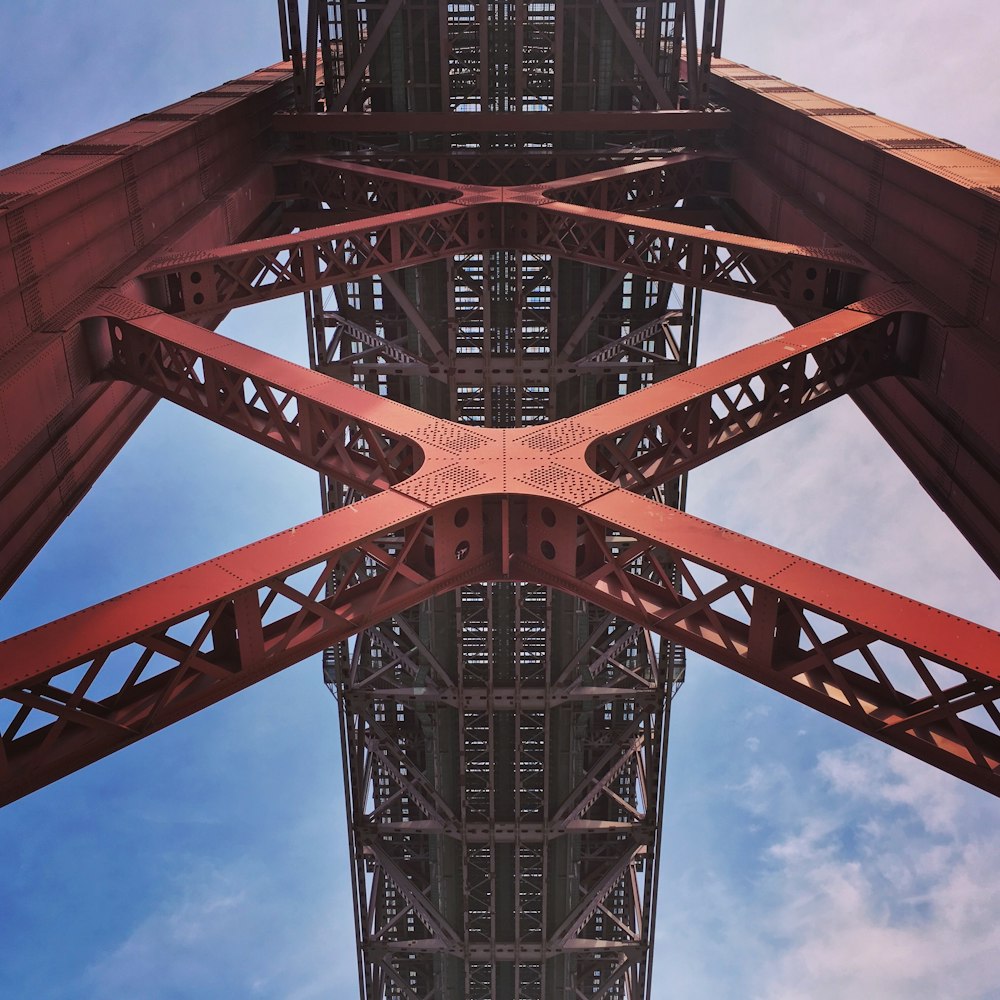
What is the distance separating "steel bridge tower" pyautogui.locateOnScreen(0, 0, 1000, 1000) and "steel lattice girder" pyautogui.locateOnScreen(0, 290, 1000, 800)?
0.09 feet

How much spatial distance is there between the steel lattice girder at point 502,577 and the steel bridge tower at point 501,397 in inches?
1.1

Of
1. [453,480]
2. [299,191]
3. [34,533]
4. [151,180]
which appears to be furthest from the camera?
[299,191]

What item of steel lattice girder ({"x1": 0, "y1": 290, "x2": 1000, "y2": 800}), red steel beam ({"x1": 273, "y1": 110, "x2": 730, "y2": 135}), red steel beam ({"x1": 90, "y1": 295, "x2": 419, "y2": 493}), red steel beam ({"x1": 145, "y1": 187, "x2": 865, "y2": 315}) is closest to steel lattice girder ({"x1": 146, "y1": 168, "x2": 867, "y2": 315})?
red steel beam ({"x1": 145, "y1": 187, "x2": 865, "y2": 315})

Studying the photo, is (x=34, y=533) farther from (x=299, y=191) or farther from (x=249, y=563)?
(x=299, y=191)

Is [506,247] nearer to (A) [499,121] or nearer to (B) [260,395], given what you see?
(A) [499,121]

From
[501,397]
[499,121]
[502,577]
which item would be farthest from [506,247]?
[502,577]

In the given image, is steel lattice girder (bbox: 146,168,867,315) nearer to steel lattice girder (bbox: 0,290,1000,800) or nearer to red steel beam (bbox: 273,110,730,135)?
red steel beam (bbox: 273,110,730,135)

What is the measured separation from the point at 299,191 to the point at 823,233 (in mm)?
9122

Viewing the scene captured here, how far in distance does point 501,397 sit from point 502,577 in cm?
1245

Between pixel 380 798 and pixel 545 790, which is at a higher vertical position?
pixel 545 790

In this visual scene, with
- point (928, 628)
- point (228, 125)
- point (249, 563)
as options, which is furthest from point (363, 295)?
point (928, 628)

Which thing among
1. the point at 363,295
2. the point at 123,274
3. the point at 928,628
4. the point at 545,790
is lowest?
the point at 545,790

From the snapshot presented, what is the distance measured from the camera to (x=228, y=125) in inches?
578

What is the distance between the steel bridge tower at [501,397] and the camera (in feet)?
20.6
